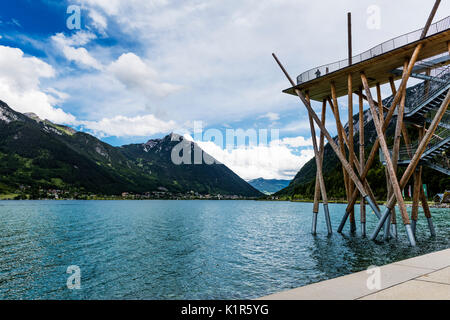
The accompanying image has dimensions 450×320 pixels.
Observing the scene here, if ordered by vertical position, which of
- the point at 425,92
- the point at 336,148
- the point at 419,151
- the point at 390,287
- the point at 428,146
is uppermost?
the point at 425,92

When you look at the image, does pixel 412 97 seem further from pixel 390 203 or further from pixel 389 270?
pixel 389 270

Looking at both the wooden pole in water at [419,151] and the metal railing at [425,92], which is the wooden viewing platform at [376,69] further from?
the wooden pole in water at [419,151]

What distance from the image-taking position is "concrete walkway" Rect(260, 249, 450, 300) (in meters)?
5.95

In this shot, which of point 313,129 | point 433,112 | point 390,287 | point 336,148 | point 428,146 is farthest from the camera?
point 313,129

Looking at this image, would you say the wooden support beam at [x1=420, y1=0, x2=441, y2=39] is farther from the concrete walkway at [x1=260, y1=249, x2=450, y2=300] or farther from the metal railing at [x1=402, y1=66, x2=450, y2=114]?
the concrete walkway at [x1=260, y1=249, x2=450, y2=300]

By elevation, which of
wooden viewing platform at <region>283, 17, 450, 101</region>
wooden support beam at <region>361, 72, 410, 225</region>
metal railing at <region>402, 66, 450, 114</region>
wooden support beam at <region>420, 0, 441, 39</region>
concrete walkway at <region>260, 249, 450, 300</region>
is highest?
wooden support beam at <region>420, 0, 441, 39</region>

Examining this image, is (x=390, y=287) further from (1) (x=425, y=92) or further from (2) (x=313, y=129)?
(2) (x=313, y=129)

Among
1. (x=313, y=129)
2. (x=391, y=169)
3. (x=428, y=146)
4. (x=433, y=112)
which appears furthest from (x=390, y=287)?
(x=313, y=129)

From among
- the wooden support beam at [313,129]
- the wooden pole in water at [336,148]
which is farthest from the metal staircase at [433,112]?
the wooden support beam at [313,129]

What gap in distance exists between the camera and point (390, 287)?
657 cm

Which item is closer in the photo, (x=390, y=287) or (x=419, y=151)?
(x=390, y=287)

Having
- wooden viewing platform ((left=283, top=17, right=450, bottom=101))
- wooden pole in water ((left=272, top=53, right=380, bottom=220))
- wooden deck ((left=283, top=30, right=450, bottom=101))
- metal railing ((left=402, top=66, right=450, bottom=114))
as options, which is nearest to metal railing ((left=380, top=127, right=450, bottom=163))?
wooden pole in water ((left=272, top=53, right=380, bottom=220))
